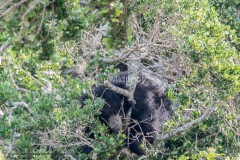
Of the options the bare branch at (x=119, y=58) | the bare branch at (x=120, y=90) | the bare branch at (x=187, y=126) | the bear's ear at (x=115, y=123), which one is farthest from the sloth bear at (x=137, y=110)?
the bare branch at (x=119, y=58)

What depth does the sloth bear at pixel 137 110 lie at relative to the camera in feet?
21.8

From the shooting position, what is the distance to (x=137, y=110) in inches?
279

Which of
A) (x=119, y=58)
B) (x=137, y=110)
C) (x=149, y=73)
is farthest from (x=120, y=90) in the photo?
(x=137, y=110)

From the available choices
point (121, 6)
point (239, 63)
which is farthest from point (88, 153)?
point (121, 6)

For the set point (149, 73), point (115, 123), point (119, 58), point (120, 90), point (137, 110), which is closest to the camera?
point (119, 58)

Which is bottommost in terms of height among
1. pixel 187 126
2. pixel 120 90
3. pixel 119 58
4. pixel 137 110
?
pixel 137 110

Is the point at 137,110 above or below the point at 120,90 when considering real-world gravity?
below

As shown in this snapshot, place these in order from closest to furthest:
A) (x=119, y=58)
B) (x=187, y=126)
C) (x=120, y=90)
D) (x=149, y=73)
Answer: (x=187, y=126) < (x=119, y=58) < (x=120, y=90) < (x=149, y=73)

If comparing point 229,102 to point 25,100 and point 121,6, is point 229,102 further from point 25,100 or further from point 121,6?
point 121,6

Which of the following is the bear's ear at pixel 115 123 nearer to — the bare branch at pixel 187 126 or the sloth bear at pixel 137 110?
the sloth bear at pixel 137 110

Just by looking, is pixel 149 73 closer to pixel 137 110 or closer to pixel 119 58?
pixel 137 110

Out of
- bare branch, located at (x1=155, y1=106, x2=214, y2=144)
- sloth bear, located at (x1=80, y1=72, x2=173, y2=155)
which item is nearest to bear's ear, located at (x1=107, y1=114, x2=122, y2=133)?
sloth bear, located at (x1=80, y1=72, x2=173, y2=155)

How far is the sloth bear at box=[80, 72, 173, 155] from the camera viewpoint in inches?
261

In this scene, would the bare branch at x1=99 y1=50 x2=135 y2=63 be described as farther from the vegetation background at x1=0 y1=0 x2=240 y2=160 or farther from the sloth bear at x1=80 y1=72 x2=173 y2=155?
the sloth bear at x1=80 y1=72 x2=173 y2=155
